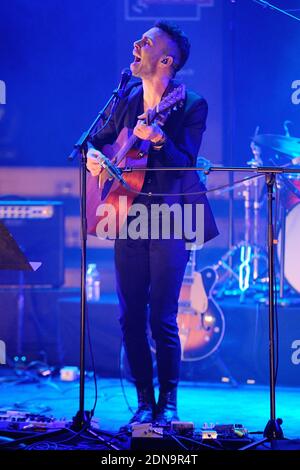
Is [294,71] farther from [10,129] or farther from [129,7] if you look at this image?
[10,129]

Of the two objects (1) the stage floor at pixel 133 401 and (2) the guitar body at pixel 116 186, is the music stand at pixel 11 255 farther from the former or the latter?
(1) the stage floor at pixel 133 401

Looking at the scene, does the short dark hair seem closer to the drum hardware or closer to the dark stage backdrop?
the drum hardware

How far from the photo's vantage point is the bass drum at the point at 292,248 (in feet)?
17.5

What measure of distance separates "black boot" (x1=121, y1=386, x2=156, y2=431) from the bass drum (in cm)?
184

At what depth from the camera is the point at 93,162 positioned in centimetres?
379

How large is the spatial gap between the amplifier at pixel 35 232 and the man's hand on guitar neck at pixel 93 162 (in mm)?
1965

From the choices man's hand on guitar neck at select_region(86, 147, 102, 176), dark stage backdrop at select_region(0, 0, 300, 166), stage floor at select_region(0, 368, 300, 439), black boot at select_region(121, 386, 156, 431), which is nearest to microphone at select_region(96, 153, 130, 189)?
man's hand on guitar neck at select_region(86, 147, 102, 176)

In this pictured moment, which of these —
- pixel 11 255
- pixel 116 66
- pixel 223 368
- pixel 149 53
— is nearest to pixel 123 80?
pixel 149 53

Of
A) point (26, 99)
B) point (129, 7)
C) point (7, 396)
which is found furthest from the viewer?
point (26, 99)

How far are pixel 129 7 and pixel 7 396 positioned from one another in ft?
10.8

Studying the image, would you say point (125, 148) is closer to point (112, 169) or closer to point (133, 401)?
point (112, 169)

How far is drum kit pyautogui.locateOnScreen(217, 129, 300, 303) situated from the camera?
17.5 feet
